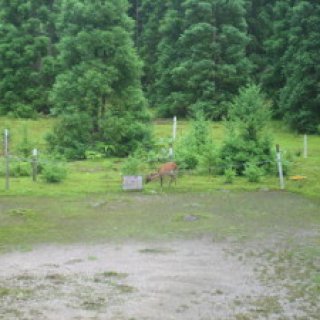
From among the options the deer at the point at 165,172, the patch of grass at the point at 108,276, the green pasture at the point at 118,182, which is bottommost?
the patch of grass at the point at 108,276

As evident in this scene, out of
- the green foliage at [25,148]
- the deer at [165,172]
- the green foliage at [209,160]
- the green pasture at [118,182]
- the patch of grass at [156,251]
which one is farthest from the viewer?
the green foliage at [25,148]

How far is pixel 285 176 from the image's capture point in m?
20.0

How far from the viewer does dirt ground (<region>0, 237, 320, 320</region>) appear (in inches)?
318

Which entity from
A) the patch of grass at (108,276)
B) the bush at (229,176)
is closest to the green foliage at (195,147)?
the bush at (229,176)

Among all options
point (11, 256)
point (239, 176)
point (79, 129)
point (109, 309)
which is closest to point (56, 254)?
point (11, 256)

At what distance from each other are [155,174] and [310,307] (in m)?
10.2

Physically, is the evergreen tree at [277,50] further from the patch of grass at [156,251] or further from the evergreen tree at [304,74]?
the patch of grass at [156,251]

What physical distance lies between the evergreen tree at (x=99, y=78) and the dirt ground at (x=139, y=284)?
13.4 metres

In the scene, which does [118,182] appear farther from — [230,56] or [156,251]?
[230,56]

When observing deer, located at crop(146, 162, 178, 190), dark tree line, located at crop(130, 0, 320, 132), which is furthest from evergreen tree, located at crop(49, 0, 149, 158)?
dark tree line, located at crop(130, 0, 320, 132)

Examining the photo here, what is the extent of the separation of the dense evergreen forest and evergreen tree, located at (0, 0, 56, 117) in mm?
61

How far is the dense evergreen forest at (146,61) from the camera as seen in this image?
2477 centimetres

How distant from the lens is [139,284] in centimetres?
924

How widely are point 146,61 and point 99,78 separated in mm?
22293
